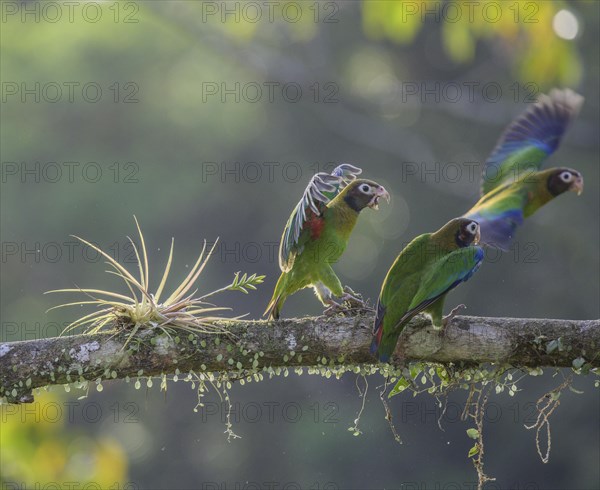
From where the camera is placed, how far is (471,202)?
14609 mm

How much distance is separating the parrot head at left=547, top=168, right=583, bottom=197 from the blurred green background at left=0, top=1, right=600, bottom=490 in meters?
8.37

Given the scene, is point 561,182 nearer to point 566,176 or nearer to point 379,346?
point 566,176

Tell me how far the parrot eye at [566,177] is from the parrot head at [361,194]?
126 cm

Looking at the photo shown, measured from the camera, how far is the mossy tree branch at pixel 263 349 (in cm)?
354

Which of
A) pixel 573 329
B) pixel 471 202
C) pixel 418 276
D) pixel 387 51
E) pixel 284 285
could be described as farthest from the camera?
pixel 387 51

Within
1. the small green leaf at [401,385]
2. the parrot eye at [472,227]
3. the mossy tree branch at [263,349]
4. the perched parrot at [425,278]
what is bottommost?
the small green leaf at [401,385]

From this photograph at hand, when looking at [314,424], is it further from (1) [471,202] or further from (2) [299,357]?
(2) [299,357]

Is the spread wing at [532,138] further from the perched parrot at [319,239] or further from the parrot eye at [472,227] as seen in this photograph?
the parrot eye at [472,227]

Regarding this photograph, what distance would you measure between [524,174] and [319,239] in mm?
1678

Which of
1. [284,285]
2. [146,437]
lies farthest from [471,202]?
[284,285]

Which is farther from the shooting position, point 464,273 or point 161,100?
point 161,100

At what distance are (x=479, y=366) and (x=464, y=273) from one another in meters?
0.44

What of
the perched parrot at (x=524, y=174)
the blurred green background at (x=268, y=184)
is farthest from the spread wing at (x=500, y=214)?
the blurred green background at (x=268, y=184)

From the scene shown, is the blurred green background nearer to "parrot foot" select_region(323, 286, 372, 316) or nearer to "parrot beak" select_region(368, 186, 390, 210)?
"parrot beak" select_region(368, 186, 390, 210)
